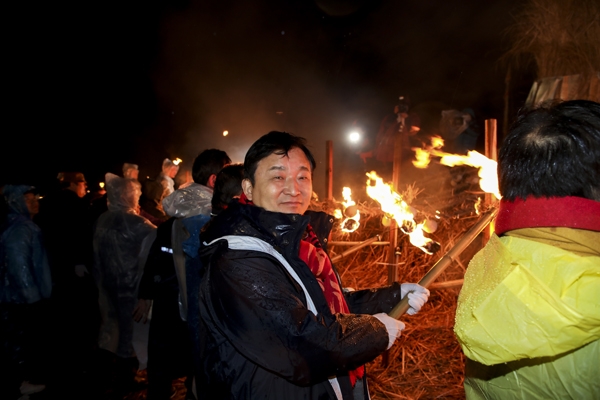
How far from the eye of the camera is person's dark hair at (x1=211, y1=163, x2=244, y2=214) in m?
2.85

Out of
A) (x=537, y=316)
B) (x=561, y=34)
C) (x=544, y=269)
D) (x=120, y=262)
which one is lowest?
(x=120, y=262)

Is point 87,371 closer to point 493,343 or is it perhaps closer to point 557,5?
point 493,343

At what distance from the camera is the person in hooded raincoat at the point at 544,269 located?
889 millimetres

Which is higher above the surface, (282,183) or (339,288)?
(282,183)

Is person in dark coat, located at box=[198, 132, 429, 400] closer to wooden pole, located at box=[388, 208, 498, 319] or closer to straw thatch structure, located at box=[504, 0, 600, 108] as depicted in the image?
wooden pole, located at box=[388, 208, 498, 319]

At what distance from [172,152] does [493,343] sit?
25.1 m

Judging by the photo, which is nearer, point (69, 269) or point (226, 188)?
point (226, 188)

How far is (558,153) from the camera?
3.45 feet

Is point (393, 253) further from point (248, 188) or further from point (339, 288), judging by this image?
point (248, 188)

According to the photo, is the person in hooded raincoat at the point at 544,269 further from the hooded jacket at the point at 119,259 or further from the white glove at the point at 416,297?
the hooded jacket at the point at 119,259

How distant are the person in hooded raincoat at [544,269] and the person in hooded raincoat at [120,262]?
13.6 feet

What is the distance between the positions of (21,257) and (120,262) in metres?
1.19

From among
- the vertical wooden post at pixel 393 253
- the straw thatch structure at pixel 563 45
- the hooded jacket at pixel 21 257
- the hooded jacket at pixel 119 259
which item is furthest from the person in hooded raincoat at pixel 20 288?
the straw thatch structure at pixel 563 45

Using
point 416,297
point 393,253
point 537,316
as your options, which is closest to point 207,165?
point 416,297
